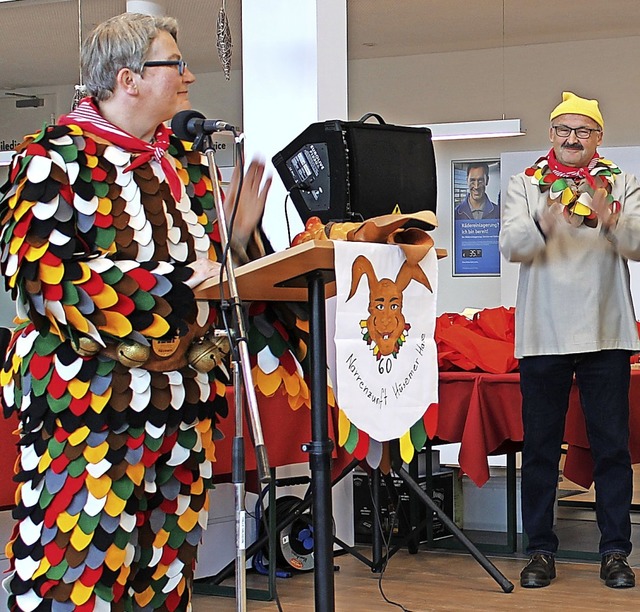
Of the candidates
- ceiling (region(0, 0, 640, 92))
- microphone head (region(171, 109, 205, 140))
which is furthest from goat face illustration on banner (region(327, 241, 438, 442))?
ceiling (region(0, 0, 640, 92))

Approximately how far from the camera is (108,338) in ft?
6.46

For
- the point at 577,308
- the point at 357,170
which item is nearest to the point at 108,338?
the point at 357,170

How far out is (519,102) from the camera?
923 centimetres

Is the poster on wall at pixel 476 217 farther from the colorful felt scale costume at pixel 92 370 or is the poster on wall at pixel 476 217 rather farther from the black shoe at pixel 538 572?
the colorful felt scale costume at pixel 92 370

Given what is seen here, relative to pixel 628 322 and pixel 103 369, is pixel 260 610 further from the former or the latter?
pixel 103 369

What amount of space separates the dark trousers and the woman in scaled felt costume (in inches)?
71.3

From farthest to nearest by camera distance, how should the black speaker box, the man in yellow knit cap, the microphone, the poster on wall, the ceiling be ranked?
1. the poster on wall
2. the ceiling
3. the man in yellow knit cap
4. the black speaker box
5. the microphone

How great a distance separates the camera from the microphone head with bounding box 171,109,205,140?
195 cm

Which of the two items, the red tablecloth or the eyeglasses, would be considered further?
the red tablecloth

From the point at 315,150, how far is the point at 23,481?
1.07 meters

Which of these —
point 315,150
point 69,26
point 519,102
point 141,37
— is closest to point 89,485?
point 141,37

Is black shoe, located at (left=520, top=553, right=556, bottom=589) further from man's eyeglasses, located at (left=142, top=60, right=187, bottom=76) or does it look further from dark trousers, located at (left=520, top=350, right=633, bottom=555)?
man's eyeglasses, located at (left=142, top=60, right=187, bottom=76)

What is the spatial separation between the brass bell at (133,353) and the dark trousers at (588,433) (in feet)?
6.38

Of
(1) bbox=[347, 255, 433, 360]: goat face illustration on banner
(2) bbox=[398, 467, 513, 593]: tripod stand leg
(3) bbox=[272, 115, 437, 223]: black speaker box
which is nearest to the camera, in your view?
(1) bbox=[347, 255, 433, 360]: goat face illustration on banner
